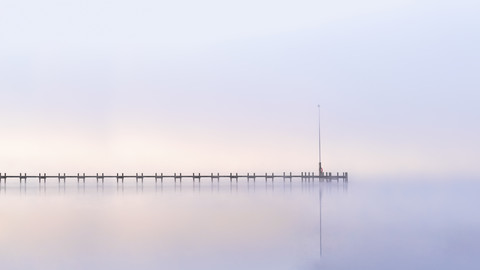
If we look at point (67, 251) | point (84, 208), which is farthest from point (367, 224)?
point (84, 208)

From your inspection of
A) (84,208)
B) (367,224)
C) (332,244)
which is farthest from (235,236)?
(84,208)

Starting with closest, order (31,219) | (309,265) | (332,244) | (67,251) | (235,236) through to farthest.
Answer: (309,265) < (67,251) < (332,244) < (235,236) < (31,219)

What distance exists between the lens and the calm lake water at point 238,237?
19047 millimetres

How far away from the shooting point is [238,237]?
79.8ft

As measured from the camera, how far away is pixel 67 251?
828 inches

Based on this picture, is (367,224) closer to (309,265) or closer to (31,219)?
(309,265)

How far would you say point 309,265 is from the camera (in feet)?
60.4

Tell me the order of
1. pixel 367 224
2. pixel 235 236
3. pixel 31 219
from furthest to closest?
1. pixel 31 219
2. pixel 367 224
3. pixel 235 236

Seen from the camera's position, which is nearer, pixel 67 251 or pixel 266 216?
pixel 67 251

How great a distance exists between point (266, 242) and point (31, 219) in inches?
532

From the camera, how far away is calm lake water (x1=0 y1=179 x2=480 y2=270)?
62.5 feet

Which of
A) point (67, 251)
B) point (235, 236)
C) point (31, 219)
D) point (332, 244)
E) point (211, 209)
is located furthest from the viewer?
point (211, 209)

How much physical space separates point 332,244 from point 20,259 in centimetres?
973

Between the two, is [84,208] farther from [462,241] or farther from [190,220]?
[462,241]
